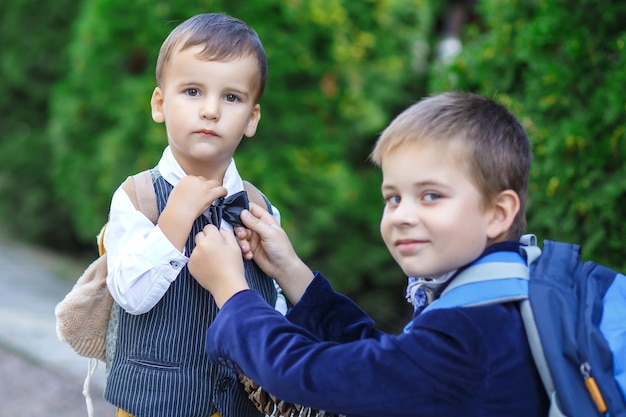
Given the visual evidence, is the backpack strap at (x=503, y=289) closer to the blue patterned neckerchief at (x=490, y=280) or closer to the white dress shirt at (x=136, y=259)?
the blue patterned neckerchief at (x=490, y=280)

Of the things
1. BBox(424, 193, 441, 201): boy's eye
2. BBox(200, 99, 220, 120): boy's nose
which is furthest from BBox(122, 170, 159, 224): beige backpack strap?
BBox(424, 193, 441, 201): boy's eye

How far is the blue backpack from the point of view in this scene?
1.50 metres

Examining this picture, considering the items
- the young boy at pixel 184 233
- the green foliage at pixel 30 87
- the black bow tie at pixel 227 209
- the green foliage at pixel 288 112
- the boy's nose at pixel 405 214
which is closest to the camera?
the boy's nose at pixel 405 214

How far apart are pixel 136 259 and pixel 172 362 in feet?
0.95

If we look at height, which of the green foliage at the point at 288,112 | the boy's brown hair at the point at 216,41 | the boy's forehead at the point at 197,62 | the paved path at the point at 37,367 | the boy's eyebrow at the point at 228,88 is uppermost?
the boy's brown hair at the point at 216,41

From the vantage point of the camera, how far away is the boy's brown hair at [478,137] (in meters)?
1.65

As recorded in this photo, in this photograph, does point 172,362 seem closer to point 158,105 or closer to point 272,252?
point 272,252

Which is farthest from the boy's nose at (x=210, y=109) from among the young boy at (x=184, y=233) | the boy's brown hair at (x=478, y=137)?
the boy's brown hair at (x=478, y=137)

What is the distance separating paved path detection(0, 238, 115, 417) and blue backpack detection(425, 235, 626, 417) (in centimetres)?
307

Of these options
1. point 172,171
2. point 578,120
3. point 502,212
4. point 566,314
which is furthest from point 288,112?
point 566,314

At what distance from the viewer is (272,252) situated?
2.04 m

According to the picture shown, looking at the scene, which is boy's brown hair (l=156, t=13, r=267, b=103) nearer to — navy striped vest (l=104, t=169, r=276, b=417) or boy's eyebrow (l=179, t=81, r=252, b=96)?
boy's eyebrow (l=179, t=81, r=252, b=96)

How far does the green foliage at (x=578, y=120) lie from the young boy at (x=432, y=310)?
6.25 feet

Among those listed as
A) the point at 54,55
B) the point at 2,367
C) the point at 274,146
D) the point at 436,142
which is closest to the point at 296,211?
the point at 274,146
